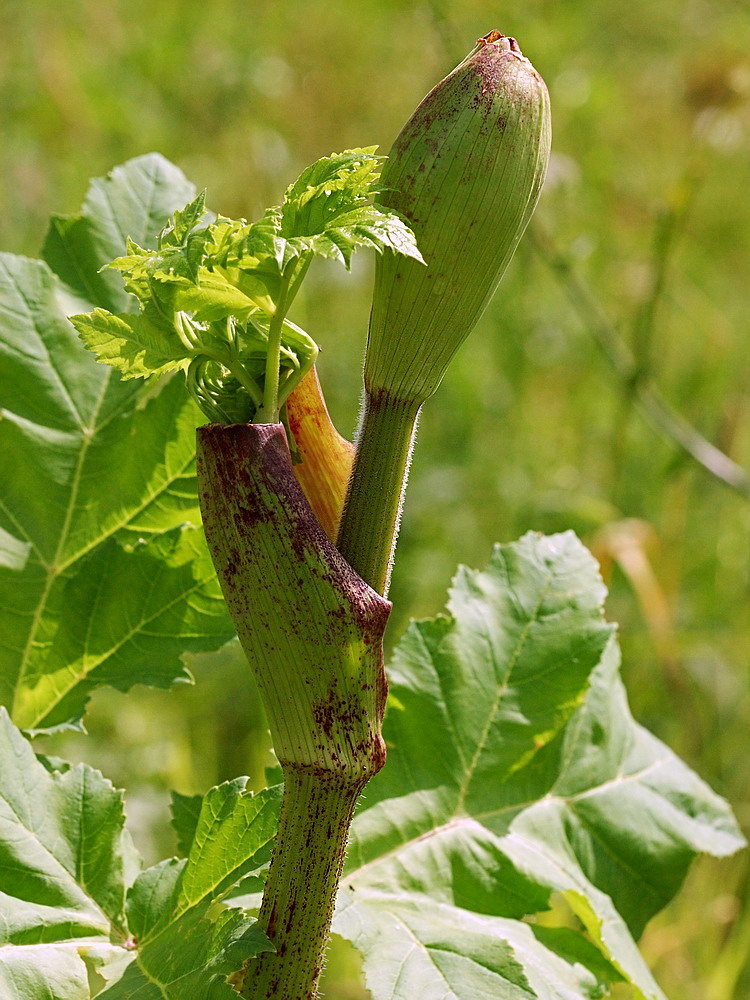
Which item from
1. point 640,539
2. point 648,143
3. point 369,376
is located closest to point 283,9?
point 648,143

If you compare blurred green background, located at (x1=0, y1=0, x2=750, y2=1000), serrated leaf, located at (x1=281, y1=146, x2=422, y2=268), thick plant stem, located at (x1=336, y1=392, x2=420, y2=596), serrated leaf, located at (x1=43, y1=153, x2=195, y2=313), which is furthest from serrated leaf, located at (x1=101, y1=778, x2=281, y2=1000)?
blurred green background, located at (x1=0, y1=0, x2=750, y2=1000)

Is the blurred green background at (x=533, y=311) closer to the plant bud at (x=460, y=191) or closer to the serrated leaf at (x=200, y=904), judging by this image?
the serrated leaf at (x=200, y=904)

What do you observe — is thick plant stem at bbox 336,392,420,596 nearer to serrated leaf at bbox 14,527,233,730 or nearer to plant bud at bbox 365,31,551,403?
plant bud at bbox 365,31,551,403

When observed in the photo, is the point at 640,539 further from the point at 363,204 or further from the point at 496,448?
the point at 363,204

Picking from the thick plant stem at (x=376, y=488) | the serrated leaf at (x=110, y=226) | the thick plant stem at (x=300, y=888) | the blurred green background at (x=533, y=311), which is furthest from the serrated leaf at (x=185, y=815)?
the blurred green background at (x=533, y=311)

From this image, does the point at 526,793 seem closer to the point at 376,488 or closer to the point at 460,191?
the point at 376,488
